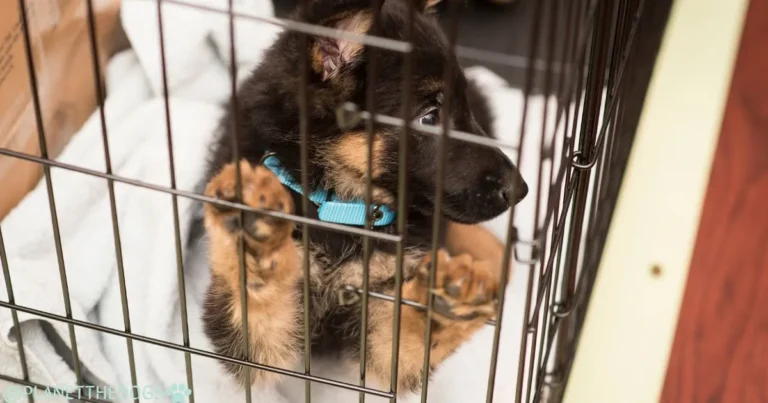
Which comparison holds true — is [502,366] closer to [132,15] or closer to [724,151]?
[724,151]

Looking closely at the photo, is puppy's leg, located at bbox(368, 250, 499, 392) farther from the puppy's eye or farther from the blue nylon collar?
the puppy's eye

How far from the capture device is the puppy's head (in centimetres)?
144

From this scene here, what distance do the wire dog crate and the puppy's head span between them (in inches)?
2.1

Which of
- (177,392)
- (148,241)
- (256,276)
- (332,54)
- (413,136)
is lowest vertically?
(177,392)

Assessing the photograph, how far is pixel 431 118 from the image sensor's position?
5.03 feet

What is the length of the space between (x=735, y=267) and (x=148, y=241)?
130cm

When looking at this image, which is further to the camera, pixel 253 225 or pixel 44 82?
pixel 44 82

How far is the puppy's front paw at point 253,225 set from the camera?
126cm

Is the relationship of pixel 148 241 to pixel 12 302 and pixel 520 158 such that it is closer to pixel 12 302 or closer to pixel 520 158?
pixel 12 302

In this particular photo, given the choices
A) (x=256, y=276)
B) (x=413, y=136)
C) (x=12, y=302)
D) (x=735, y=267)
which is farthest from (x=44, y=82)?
(x=735, y=267)

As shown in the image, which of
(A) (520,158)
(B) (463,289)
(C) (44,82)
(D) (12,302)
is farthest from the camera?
(C) (44,82)

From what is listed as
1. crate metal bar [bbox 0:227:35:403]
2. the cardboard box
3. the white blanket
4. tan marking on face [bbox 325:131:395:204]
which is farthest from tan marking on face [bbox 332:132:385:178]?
the cardboard box

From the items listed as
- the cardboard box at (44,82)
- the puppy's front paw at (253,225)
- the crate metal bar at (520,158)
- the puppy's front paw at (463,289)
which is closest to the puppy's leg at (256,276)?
the puppy's front paw at (253,225)

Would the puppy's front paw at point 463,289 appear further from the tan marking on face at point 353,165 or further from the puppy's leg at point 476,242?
the puppy's leg at point 476,242
